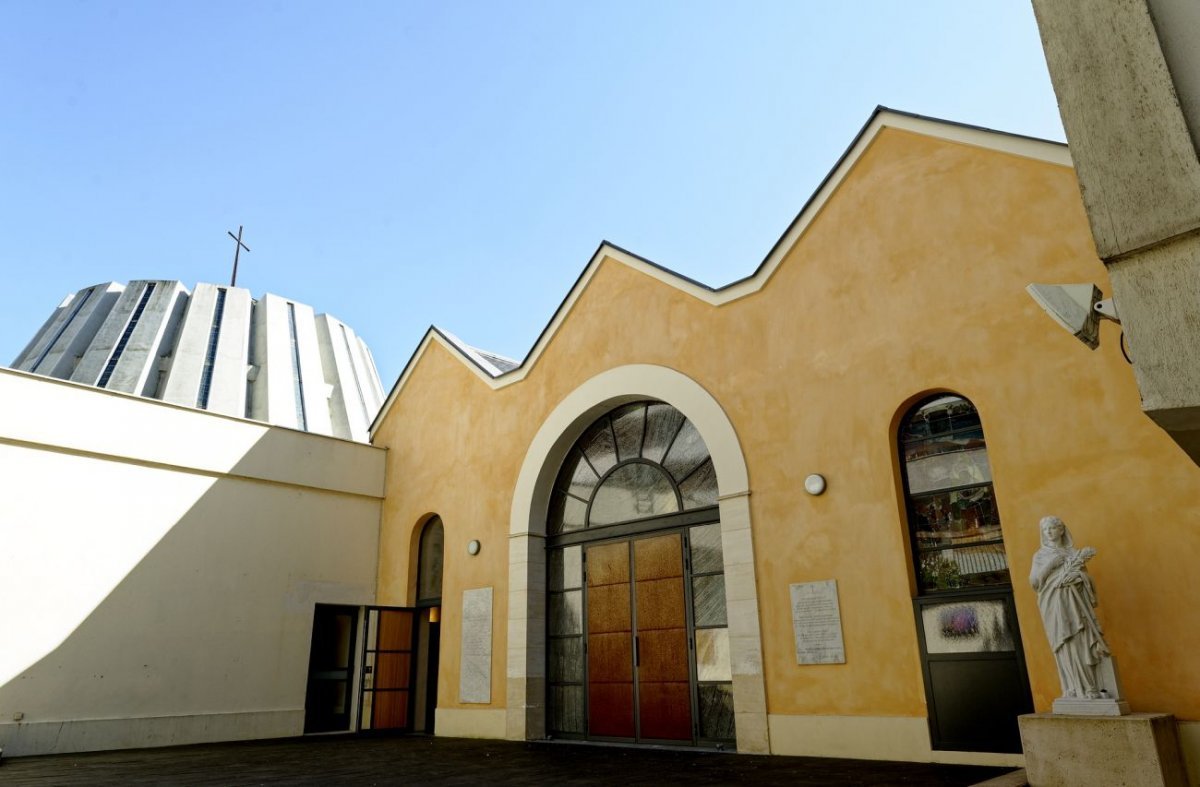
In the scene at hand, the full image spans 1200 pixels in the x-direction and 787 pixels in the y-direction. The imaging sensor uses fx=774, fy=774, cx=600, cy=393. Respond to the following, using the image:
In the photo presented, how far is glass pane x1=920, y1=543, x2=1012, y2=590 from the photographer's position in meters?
6.46

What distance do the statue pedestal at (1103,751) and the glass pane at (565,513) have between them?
19.4ft

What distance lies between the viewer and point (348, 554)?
11781 millimetres

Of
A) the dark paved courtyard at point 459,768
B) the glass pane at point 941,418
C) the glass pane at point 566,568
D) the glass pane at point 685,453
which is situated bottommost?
the dark paved courtyard at point 459,768

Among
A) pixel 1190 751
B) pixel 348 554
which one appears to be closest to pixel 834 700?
pixel 1190 751

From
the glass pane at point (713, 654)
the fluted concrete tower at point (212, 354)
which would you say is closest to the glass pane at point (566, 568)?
the glass pane at point (713, 654)

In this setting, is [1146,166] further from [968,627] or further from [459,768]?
[459,768]

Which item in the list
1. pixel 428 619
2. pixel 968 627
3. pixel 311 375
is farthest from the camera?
pixel 311 375

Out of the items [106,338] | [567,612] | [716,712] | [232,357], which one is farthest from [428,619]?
[106,338]

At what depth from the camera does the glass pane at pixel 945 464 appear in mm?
6777

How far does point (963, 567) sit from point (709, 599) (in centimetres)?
270

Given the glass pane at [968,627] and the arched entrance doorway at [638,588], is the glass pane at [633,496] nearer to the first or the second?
the arched entrance doorway at [638,588]

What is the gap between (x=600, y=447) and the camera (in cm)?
1021

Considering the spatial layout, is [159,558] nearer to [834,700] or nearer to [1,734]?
[1,734]

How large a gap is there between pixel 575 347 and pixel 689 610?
379cm
